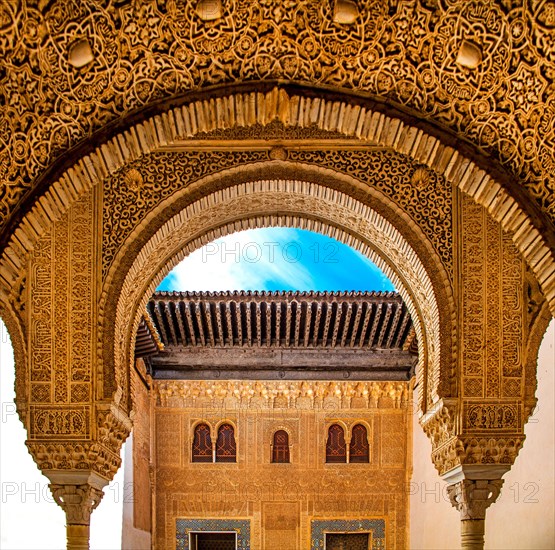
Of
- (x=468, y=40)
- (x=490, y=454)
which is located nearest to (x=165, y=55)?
(x=468, y=40)

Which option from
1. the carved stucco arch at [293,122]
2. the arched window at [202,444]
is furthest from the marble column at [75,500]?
the arched window at [202,444]

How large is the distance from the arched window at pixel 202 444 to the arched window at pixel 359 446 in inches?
83.7

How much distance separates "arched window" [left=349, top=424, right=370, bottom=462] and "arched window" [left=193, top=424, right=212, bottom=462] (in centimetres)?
213

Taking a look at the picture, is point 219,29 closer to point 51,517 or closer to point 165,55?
point 165,55

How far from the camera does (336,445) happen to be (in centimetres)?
1650

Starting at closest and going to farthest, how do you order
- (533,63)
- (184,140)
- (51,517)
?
1. (533,63)
2. (184,140)
3. (51,517)

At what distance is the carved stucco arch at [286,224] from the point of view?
9219 mm

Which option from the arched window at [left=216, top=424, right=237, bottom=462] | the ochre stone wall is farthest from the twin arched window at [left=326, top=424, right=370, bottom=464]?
the arched window at [left=216, top=424, right=237, bottom=462]

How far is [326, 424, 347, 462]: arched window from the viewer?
16.5m

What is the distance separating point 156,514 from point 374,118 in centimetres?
1177

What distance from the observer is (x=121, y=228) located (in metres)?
9.09

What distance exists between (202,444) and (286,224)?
7025 millimetres

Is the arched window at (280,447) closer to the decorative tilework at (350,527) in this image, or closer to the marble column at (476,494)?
the decorative tilework at (350,527)

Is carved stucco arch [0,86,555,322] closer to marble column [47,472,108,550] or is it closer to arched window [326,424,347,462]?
marble column [47,472,108,550]
